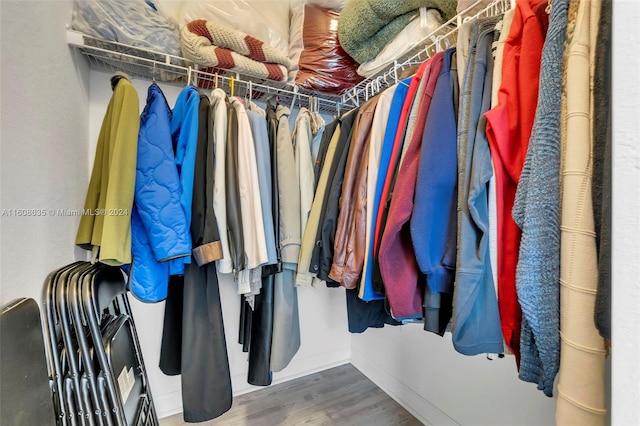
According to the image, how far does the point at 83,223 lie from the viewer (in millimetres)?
847

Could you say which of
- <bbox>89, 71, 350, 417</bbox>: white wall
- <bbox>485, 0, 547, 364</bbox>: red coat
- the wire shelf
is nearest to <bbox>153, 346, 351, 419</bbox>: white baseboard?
<bbox>89, 71, 350, 417</bbox>: white wall

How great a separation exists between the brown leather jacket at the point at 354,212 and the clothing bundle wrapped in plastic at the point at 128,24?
0.92 m

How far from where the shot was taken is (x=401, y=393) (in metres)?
1.46

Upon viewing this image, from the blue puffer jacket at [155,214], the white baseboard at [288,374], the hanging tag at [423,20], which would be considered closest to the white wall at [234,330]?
the white baseboard at [288,374]

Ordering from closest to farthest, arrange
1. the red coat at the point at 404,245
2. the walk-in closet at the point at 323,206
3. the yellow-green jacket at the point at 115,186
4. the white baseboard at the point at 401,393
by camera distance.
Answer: the walk-in closet at the point at 323,206 → the red coat at the point at 404,245 → the yellow-green jacket at the point at 115,186 → the white baseboard at the point at 401,393

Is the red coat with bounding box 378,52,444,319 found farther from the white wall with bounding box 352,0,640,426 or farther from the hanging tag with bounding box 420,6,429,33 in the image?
the hanging tag with bounding box 420,6,429,33

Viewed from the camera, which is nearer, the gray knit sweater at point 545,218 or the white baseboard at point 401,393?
the gray knit sweater at point 545,218

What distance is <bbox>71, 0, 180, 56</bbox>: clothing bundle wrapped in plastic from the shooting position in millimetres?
957

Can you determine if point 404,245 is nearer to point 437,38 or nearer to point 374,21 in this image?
point 437,38

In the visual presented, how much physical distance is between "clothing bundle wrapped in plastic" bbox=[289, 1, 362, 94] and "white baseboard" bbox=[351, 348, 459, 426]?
1.74 m

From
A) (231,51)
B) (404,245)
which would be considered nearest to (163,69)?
(231,51)

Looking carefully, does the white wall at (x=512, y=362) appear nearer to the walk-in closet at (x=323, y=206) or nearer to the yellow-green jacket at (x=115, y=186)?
the walk-in closet at (x=323, y=206)

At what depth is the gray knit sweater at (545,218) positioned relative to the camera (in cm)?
43

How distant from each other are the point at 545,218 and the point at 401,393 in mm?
1457
